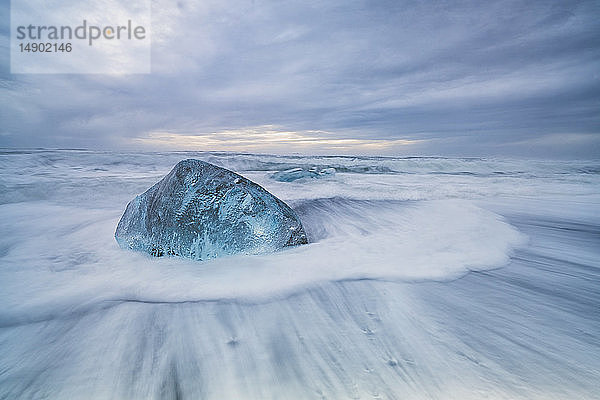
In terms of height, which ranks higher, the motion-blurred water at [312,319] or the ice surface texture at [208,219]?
the ice surface texture at [208,219]

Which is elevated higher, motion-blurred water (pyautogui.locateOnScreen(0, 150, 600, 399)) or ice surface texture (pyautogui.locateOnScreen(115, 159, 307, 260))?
ice surface texture (pyautogui.locateOnScreen(115, 159, 307, 260))

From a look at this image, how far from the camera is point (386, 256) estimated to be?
2.19 meters

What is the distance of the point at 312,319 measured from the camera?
1358 millimetres

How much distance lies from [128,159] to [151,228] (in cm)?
1243

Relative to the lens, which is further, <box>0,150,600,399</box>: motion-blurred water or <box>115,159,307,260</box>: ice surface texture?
<box>115,159,307,260</box>: ice surface texture

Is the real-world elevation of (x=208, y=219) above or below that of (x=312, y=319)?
above

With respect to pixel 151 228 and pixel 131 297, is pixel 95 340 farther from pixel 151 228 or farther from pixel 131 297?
pixel 151 228

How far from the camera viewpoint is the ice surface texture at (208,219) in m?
2.12

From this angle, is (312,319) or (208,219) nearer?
(312,319)

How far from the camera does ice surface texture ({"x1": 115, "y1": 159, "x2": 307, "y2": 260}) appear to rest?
212 cm

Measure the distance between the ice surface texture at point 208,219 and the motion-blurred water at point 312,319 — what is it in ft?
0.39

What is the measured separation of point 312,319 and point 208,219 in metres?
1.14

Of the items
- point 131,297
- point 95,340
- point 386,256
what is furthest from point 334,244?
point 95,340

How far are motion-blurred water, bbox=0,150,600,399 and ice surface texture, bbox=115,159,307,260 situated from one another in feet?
0.39
